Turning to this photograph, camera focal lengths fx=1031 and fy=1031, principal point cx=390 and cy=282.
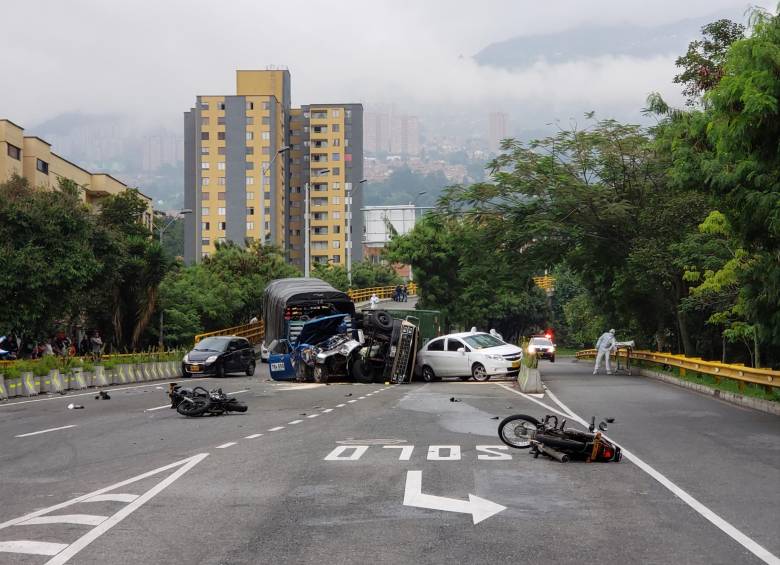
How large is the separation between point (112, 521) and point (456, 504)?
308 cm

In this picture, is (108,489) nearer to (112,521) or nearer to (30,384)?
(112,521)

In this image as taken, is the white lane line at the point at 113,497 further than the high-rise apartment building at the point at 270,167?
No

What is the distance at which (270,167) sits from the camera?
127 meters

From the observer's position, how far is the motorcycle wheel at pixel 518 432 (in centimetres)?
1392

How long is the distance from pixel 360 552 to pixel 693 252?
29338 mm

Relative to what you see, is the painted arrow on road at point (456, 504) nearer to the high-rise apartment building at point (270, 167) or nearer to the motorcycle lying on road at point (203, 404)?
the motorcycle lying on road at point (203, 404)

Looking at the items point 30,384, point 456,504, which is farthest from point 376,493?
point 30,384

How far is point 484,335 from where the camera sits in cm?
3672

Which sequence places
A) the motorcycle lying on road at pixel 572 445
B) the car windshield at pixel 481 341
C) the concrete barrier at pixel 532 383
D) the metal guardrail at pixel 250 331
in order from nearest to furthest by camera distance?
1. the motorcycle lying on road at pixel 572 445
2. the concrete barrier at pixel 532 383
3. the car windshield at pixel 481 341
4. the metal guardrail at pixel 250 331

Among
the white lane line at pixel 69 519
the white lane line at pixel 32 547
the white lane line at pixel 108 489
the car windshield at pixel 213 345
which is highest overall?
the car windshield at pixel 213 345

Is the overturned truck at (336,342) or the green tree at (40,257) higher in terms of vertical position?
the green tree at (40,257)

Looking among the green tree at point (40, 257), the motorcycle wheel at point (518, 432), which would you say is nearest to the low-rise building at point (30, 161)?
the green tree at point (40, 257)

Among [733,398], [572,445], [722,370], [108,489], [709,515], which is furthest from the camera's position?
[722,370]

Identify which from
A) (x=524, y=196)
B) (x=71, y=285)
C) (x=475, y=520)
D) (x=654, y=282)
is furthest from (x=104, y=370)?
(x=475, y=520)
